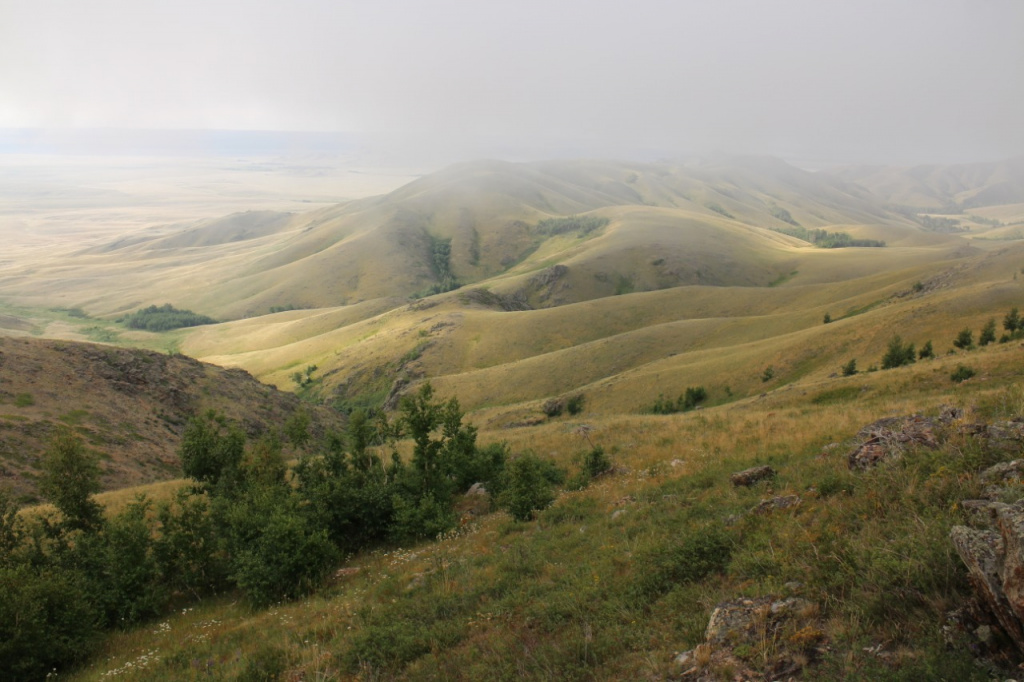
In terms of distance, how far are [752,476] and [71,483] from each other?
2191cm

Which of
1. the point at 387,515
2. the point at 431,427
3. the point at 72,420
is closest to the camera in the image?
the point at 387,515

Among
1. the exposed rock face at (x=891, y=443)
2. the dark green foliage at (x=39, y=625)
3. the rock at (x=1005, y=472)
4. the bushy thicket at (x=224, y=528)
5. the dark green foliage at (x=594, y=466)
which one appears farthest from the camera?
the dark green foliage at (x=594, y=466)

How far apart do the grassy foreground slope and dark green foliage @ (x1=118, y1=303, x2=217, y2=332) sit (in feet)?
587

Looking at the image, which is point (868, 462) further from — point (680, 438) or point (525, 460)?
point (680, 438)

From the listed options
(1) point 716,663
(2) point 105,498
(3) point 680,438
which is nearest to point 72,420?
(2) point 105,498

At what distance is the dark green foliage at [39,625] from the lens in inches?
413

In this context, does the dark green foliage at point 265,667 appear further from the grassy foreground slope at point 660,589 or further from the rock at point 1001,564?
the rock at point 1001,564

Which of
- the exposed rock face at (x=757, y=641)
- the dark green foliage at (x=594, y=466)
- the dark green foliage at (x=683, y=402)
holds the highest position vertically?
the exposed rock face at (x=757, y=641)

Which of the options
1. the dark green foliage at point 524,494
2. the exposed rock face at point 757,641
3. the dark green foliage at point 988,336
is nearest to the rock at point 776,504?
the exposed rock face at point 757,641

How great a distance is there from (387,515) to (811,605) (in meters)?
14.4

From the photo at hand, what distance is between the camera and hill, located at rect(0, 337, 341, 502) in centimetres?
3306

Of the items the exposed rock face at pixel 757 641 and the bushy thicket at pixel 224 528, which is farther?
the bushy thicket at pixel 224 528

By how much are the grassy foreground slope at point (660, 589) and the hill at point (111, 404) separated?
19158mm

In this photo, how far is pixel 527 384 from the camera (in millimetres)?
60656
